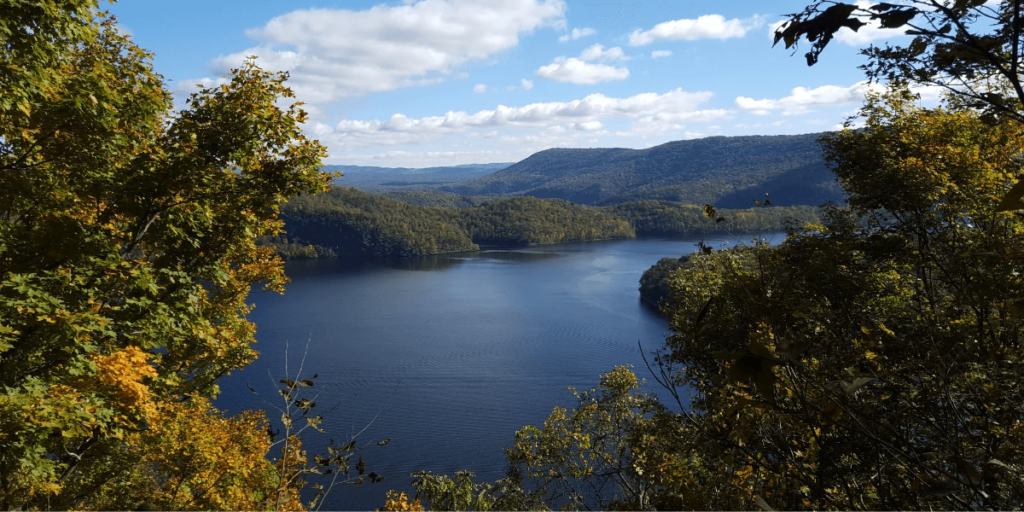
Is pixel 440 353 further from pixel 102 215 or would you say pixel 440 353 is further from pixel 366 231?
pixel 366 231

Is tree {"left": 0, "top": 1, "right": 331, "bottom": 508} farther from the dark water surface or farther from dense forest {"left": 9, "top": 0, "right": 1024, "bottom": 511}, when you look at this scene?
the dark water surface

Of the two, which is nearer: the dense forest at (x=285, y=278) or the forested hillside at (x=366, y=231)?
the dense forest at (x=285, y=278)

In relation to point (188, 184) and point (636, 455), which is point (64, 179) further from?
point (636, 455)

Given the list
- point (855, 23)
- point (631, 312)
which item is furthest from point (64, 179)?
point (631, 312)

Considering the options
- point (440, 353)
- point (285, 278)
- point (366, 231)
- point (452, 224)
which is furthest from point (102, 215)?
point (452, 224)

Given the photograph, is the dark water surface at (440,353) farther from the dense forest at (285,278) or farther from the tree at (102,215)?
the tree at (102,215)

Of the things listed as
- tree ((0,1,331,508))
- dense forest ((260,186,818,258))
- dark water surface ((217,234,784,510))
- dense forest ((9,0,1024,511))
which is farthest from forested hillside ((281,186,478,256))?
tree ((0,1,331,508))

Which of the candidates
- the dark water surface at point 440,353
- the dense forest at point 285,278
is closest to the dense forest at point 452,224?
the dark water surface at point 440,353
